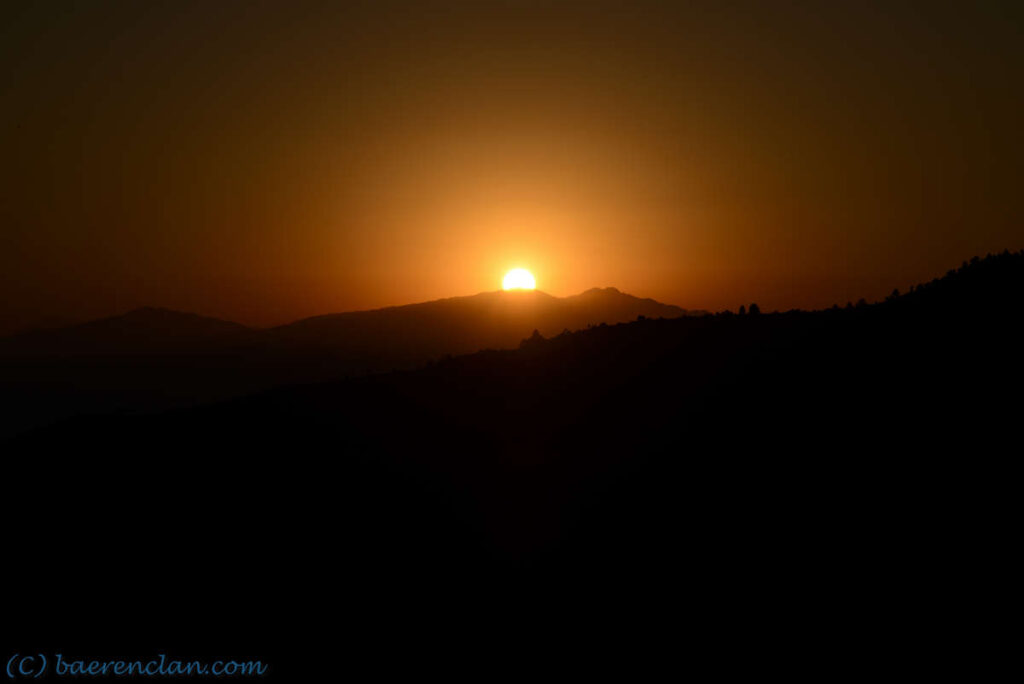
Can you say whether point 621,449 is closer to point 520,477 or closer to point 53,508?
point 520,477

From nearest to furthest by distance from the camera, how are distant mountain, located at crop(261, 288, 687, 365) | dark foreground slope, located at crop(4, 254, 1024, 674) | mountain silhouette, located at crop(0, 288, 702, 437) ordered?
dark foreground slope, located at crop(4, 254, 1024, 674) < mountain silhouette, located at crop(0, 288, 702, 437) < distant mountain, located at crop(261, 288, 687, 365)

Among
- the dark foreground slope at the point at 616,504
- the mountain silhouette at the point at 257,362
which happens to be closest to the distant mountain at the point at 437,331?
the mountain silhouette at the point at 257,362

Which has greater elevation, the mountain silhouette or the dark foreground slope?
the mountain silhouette

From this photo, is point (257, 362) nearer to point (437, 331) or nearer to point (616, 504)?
point (437, 331)

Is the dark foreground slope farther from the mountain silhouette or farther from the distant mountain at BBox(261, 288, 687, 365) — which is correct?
the distant mountain at BBox(261, 288, 687, 365)

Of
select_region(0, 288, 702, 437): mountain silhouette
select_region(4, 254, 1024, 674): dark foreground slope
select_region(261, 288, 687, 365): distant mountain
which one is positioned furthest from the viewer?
select_region(261, 288, 687, 365): distant mountain

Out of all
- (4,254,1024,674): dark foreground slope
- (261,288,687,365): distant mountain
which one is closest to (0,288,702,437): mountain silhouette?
(261,288,687,365): distant mountain

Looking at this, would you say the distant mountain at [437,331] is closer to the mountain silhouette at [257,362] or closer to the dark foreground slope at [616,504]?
the mountain silhouette at [257,362]

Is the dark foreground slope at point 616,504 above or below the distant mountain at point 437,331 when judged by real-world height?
below

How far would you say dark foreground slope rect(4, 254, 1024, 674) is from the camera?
10.9 meters

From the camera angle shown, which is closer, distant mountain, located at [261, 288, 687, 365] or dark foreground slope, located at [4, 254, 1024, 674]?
dark foreground slope, located at [4, 254, 1024, 674]

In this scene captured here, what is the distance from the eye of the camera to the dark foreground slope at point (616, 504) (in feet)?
35.9

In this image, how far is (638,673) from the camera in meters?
10.9

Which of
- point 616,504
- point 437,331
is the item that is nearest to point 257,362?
point 437,331
